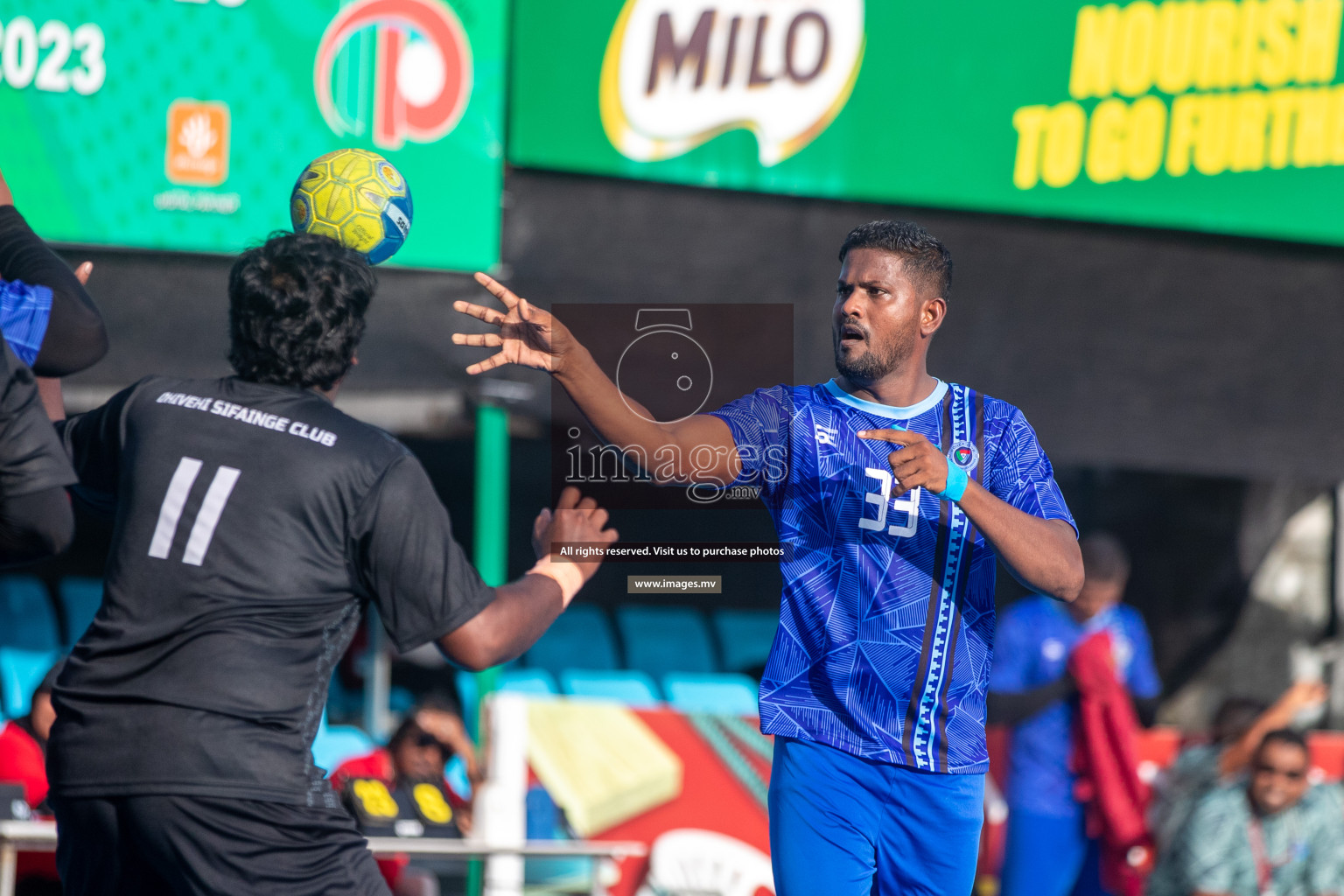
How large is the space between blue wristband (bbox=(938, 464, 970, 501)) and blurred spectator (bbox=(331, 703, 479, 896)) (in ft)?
12.3

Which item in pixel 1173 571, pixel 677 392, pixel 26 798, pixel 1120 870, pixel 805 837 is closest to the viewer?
pixel 805 837

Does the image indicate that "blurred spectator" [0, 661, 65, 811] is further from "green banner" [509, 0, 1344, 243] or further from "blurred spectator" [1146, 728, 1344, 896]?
"blurred spectator" [1146, 728, 1344, 896]

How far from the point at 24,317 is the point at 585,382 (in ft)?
4.07

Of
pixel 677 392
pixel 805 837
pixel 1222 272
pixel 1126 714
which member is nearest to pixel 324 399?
pixel 677 392

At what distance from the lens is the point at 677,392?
152 inches

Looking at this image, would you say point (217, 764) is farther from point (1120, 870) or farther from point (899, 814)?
point (1120, 870)

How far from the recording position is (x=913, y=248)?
3.45 meters

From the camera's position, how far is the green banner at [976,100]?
7.43 metres

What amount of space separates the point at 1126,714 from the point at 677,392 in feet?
12.0

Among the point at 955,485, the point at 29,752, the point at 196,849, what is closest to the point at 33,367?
the point at 196,849

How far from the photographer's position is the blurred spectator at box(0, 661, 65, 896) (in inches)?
229

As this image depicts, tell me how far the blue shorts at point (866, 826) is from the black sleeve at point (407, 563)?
108cm

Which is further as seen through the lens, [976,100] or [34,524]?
[976,100]

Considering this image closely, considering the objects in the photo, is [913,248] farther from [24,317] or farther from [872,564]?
[24,317]
